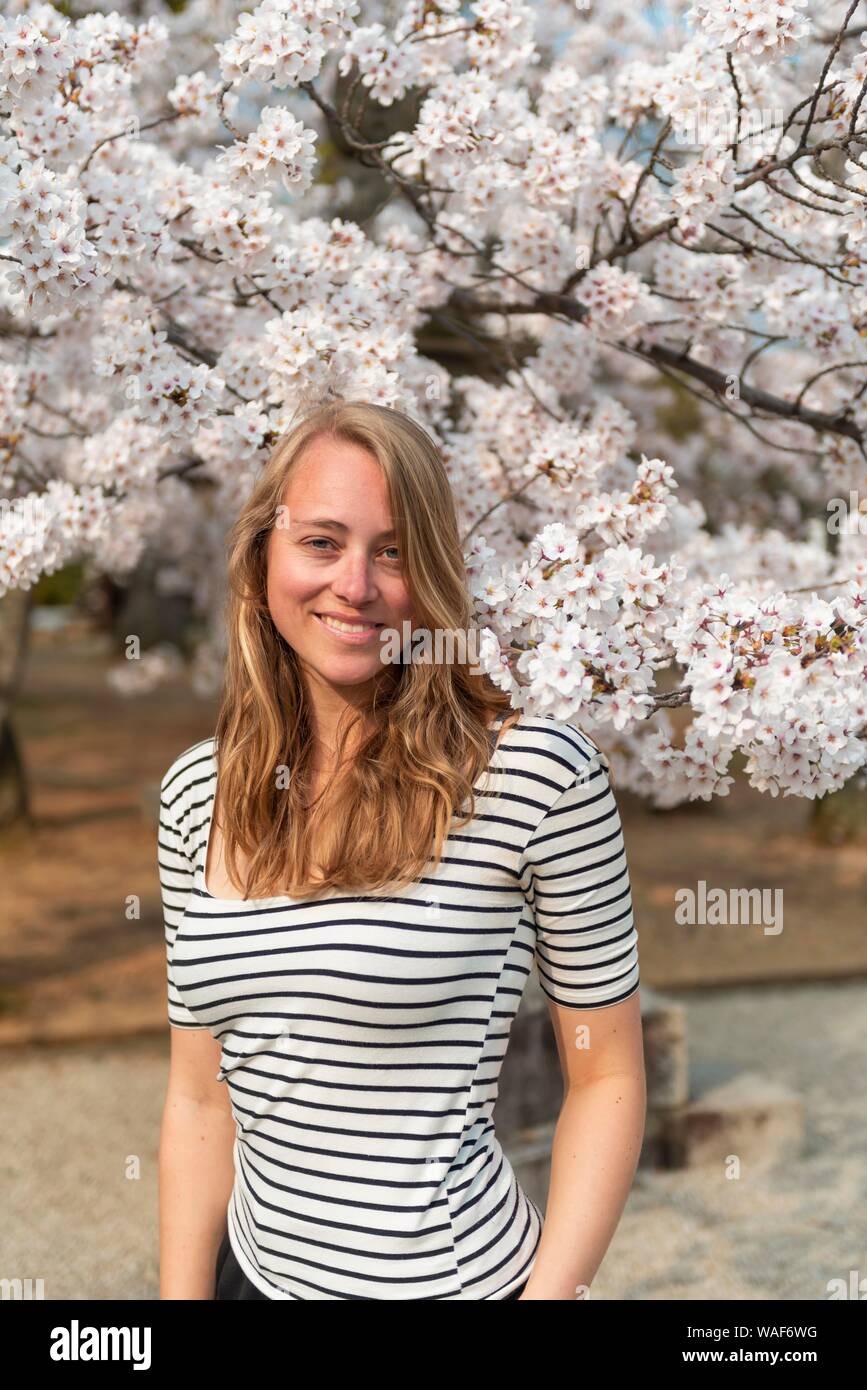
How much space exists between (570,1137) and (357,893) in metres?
0.47

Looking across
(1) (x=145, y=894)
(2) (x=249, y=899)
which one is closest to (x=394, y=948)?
(2) (x=249, y=899)

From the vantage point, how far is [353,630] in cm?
194

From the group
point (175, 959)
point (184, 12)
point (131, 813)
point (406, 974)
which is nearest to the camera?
point (406, 974)

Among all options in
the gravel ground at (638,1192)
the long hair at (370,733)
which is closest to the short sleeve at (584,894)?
the long hair at (370,733)

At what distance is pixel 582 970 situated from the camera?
70.9 inches

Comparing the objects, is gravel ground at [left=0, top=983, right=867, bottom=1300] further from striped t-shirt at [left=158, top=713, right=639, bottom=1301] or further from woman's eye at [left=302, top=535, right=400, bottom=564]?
woman's eye at [left=302, top=535, right=400, bottom=564]

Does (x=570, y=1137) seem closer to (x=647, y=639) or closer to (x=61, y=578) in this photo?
(x=647, y=639)

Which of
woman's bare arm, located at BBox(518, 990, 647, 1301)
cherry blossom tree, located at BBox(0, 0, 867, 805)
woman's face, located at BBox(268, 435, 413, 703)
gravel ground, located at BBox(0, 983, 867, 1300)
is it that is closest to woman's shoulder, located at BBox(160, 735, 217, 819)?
woman's face, located at BBox(268, 435, 413, 703)

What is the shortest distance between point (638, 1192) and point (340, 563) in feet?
12.0

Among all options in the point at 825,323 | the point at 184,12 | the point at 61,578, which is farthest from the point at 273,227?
the point at 61,578

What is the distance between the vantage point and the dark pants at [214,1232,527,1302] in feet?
6.30

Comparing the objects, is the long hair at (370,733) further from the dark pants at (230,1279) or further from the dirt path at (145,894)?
the dirt path at (145,894)

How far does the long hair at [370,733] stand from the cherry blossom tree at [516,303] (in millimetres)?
116

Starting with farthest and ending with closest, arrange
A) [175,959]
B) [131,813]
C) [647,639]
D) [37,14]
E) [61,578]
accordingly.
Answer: [61,578], [131,813], [37,14], [647,639], [175,959]
